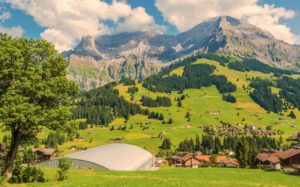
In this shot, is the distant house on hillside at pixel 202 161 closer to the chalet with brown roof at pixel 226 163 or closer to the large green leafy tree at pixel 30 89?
the chalet with brown roof at pixel 226 163

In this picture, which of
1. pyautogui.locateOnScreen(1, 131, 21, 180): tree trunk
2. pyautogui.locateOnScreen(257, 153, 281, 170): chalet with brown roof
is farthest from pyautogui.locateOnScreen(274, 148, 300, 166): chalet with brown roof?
pyautogui.locateOnScreen(1, 131, 21, 180): tree trunk

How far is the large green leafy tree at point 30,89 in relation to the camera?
36.3m

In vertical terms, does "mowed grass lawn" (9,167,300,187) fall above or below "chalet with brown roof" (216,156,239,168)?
above

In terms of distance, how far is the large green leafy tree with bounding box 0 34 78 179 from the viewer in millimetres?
36312

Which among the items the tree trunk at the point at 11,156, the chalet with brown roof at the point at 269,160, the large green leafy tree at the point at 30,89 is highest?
the large green leafy tree at the point at 30,89

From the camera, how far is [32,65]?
128 ft

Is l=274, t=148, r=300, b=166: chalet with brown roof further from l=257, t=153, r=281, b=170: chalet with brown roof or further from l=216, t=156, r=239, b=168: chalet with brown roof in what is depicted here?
l=216, t=156, r=239, b=168: chalet with brown roof

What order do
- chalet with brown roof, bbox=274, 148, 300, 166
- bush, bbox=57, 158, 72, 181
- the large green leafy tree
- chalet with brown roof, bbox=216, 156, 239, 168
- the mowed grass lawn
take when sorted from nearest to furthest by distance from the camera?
1. the large green leafy tree
2. the mowed grass lawn
3. bush, bbox=57, 158, 72, 181
4. chalet with brown roof, bbox=274, 148, 300, 166
5. chalet with brown roof, bbox=216, 156, 239, 168

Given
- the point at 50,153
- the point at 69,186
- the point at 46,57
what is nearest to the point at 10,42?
the point at 46,57

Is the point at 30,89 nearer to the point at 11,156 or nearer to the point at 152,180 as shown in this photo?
the point at 11,156

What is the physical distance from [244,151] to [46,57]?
105 meters

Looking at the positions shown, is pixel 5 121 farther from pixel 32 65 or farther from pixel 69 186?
pixel 69 186

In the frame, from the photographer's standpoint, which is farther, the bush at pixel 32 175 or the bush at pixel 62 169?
Answer: the bush at pixel 62 169

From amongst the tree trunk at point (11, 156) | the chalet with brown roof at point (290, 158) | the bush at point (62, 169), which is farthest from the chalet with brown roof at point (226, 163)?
the tree trunk at point (11, 156)
